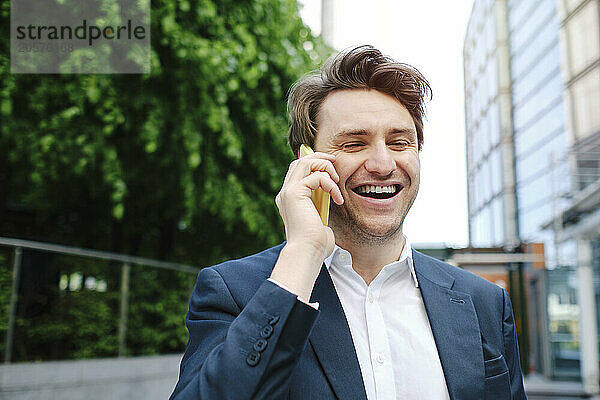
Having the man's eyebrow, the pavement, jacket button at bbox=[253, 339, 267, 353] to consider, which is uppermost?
the man's eyebrow

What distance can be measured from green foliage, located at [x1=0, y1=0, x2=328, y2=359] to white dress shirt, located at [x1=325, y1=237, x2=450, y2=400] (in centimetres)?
441

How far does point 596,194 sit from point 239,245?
290 inches

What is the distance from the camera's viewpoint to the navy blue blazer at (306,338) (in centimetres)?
141

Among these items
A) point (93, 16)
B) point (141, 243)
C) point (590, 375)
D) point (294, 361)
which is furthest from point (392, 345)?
point (590, 375)

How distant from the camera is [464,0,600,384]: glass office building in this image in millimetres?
13414

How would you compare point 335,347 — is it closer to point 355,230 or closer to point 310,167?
point 355,230

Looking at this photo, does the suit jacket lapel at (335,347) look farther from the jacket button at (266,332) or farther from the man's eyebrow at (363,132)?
the man's eyebrow at (363,132)

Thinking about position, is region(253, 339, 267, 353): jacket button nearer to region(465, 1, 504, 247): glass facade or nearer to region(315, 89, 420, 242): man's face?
region(315, 89, 420, 242): man's face

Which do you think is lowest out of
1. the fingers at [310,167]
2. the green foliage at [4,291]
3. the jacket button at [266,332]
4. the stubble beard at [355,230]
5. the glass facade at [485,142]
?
the green foliage at [4,291]

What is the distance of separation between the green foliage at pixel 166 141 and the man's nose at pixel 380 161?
14.6ft

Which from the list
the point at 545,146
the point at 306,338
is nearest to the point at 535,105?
the point at 545,146

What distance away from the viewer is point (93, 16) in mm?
5559

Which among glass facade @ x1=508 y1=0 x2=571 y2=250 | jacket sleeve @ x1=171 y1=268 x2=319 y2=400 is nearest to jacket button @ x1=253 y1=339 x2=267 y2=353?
jacket sleeve @ x1=171 y1=268 x2=319 y2=400

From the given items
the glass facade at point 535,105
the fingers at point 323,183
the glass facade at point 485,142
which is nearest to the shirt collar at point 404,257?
the fingers at point 323,183
